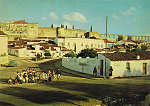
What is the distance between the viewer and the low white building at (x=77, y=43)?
6569 cm

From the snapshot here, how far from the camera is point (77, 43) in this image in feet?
233

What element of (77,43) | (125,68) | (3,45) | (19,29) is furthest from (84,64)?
(19,29)

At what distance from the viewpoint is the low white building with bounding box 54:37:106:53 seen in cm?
6569

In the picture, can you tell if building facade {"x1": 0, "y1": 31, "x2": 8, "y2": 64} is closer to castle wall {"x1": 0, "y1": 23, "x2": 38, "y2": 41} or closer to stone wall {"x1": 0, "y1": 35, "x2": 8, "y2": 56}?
stone wall {"x1": 0, "y1": 35, "x2": 8, "y2": 56}

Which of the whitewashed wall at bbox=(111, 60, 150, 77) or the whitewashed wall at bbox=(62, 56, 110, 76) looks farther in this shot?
the whitewashed wall at bbox=(62, 56, 110, 76)

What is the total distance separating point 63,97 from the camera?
12.4 m

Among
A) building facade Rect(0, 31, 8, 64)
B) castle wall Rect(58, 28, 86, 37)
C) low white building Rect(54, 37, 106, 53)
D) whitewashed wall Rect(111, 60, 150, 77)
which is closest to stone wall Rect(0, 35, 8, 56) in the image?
building facade Rect(0, 31, 8, 64)

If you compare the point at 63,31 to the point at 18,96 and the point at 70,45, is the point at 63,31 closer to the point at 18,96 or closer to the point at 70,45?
the point at 70,45

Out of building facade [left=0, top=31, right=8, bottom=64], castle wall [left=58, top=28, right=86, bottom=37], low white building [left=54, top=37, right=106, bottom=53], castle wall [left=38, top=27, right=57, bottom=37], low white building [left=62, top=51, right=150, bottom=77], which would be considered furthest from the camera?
castle wall [left=58, top=28, right=86, bottom=37]

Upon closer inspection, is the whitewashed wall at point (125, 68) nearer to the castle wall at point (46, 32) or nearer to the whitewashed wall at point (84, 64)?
the whitewashed wall at point (84, 64)

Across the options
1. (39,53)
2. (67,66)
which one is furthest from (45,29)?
(67,66)

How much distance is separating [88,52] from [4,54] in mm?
16442

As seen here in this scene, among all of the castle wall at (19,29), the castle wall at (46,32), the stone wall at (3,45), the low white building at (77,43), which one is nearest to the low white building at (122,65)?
the stone wall at (3,45)

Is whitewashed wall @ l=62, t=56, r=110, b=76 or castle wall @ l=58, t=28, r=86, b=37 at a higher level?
castle wall @ l=58, t=28, r=86, b=37
